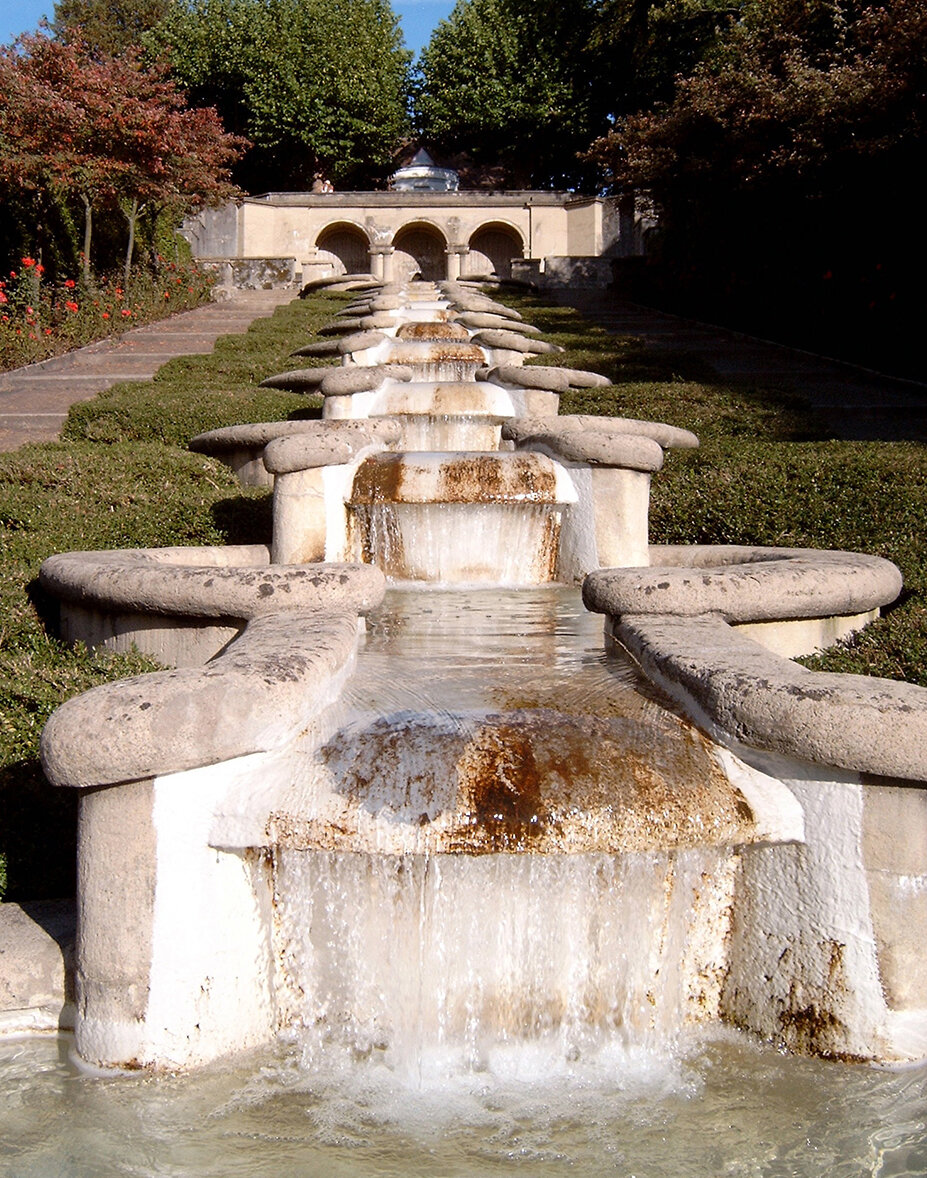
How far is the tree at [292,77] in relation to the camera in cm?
3466

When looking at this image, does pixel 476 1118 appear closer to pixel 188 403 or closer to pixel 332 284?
pixel 188 403

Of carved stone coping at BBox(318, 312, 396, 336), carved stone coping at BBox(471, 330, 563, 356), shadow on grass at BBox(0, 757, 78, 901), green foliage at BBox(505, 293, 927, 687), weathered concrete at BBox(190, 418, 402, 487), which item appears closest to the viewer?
shadow on grass at BBox(0, 757, 78, 901)

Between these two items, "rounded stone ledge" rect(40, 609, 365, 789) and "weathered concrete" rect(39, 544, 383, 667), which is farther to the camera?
"weathered concrete" rect(39, 544, 383, 667)

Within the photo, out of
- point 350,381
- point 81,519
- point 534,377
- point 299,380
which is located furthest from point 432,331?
point 81,519

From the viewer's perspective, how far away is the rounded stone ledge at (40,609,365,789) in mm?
2562

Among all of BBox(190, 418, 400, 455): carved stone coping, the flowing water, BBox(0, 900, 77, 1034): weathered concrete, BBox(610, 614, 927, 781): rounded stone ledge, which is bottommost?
the flowing water

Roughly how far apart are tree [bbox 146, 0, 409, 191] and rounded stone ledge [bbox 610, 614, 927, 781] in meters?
35.6

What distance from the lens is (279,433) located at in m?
6.62

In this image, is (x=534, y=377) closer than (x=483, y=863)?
No

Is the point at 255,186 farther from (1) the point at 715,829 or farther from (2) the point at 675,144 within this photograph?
(1) the point at 715,829

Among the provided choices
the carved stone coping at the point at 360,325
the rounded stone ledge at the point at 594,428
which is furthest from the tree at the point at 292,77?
the rounded stone ledge at the point at 594,428

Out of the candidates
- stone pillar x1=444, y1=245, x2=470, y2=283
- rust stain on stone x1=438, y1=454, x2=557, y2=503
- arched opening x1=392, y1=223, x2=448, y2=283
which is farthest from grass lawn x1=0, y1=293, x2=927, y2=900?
arched opening x1=392, y1=223, x2=448, y2=283

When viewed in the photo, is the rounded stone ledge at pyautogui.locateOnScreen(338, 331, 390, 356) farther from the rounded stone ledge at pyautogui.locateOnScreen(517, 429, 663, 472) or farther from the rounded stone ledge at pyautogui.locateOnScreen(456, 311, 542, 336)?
the rounded stone ledge at pyautogui.locateOnScreen(517, 429, 663, 472)

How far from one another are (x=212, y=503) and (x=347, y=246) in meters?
31.9
